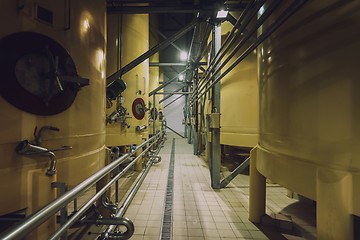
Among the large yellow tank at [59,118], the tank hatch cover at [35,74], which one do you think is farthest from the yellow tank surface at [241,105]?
the tank hatch cover at [35,74]

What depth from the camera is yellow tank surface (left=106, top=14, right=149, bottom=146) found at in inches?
138

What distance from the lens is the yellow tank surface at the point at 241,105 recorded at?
11.1 ft

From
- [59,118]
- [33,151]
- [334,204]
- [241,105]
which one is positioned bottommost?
[334,204]

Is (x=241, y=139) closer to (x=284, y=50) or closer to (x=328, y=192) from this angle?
(x=284, y=50)

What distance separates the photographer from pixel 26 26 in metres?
1.18

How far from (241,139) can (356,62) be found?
265 centimetres

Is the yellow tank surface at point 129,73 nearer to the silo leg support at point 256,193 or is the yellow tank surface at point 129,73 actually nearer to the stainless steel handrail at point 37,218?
the silo leg support at point 256,193

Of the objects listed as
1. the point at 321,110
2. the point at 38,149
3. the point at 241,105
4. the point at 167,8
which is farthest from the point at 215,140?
the point at 38,149

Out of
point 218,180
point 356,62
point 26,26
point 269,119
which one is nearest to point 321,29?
point 356,62

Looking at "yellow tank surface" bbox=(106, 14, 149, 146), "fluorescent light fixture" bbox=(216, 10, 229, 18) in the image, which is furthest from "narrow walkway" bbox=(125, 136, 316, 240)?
"fluorescent light fixture" bbox=(216, 10, 229, 18)

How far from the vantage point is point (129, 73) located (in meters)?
3.95

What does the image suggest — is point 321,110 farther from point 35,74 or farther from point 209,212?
point 209,212

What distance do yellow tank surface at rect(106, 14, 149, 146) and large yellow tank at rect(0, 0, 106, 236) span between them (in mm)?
1561

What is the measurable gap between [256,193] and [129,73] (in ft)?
9.48
